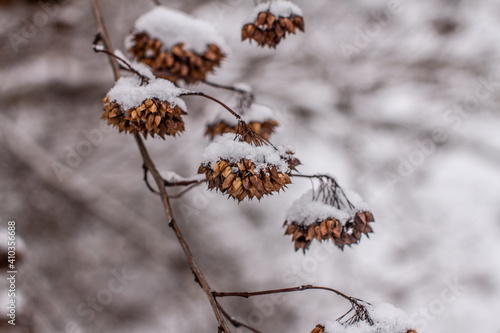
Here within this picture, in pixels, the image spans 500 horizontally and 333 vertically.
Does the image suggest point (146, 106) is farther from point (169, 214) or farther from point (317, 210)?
point (317, 210)

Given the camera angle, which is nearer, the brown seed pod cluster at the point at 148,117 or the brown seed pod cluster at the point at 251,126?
the brown seed pod cluster at the point at 148,117

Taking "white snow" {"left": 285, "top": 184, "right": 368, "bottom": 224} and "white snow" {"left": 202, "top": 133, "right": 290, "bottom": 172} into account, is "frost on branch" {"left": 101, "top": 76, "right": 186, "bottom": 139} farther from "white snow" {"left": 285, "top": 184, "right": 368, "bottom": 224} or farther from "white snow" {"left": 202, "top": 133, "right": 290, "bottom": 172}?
"white snow" {"left": 285, "top": 184, "right": 368, "bottom": 224}

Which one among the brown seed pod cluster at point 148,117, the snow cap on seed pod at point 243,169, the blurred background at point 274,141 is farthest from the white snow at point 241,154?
the blurred background at point 274,141

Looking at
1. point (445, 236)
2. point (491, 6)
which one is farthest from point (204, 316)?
point (491, 6)

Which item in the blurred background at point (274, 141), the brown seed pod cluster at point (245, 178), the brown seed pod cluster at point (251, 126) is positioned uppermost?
the blurred background at point (274, 141)

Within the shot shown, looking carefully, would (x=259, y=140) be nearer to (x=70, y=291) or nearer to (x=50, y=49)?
(x=50, y=49)

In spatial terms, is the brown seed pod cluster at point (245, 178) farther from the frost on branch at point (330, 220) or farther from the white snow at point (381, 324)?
the white snow at point (381, 324)
